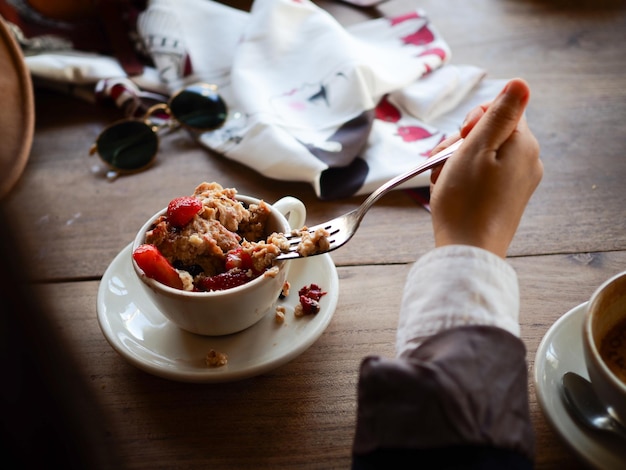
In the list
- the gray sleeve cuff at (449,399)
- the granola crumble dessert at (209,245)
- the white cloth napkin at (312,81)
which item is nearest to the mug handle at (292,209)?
the granola crumble dessert at (209,245)

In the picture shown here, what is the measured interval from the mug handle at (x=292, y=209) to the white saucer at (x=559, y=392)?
13.4 inches

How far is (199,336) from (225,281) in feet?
0.28

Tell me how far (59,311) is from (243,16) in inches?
33.0

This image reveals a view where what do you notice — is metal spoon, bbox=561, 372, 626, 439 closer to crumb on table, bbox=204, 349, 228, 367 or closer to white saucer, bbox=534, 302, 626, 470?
white saucer, bbox=534, 302, 626, 470

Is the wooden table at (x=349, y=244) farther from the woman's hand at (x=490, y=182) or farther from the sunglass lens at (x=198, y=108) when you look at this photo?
the woman's hand at (x=490, y=182)

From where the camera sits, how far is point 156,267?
0.64 m

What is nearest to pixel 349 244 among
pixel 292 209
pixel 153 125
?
pixel 292 209

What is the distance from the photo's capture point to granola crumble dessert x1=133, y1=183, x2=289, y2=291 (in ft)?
2.13

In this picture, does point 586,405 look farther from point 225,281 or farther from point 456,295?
point 225,281

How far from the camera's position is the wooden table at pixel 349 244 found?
622 millimetres

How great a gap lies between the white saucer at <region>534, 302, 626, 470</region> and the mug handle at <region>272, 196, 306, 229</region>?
34 centimetres

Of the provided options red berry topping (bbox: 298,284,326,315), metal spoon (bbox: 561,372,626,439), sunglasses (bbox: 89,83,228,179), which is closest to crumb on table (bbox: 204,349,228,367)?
red berry topping (bbox: 298,284,326,315)

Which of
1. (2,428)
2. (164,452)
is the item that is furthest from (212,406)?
(2,428)

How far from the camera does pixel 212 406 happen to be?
0.65m
